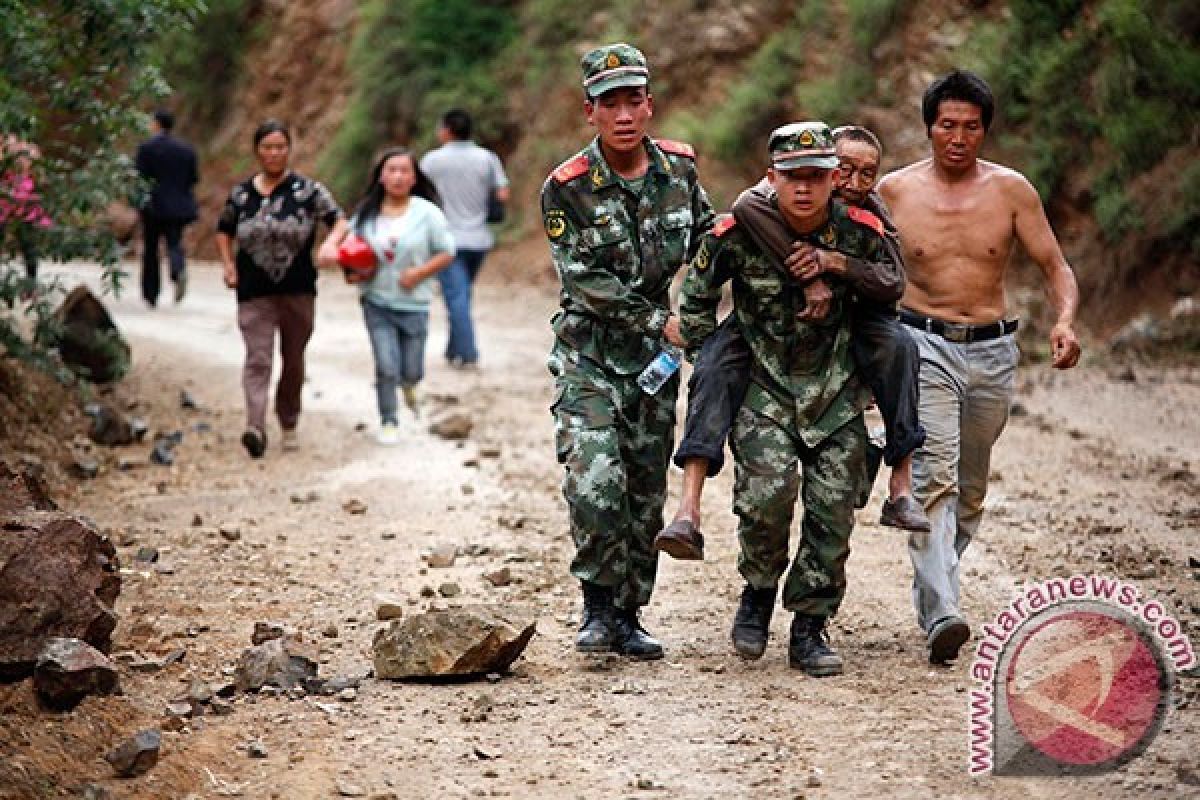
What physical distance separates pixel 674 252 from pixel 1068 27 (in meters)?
10.8

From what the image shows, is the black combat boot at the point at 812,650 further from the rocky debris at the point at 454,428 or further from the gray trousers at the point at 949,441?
the rocky debris at the point at 454,428

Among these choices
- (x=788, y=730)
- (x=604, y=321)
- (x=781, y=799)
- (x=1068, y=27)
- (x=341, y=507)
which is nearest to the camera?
(x=781, y=799)

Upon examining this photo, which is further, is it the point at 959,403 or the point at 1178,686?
the point at 959,403

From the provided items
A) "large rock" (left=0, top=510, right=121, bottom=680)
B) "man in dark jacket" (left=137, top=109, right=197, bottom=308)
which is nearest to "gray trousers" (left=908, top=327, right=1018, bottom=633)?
"large rock" (left=0, top=510, right=121, bottom=680)

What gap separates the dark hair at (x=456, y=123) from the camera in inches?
574

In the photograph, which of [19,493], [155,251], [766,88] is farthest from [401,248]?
[766,88]

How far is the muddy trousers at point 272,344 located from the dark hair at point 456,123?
4.18 meters

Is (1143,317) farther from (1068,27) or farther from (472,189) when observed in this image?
(472,189)

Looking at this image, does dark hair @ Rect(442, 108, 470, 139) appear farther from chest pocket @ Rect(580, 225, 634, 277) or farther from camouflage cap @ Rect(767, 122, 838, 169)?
camouflage cap @ Rect(767, 122, 838, 169)

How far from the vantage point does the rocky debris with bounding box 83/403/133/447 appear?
11297mm

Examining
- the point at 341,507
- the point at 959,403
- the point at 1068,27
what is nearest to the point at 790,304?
the point at 959,403

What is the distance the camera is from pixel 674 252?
6.12 meters

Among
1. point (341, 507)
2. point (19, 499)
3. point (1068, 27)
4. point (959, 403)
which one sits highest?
point (1068, 27)

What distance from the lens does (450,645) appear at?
5.88 m
